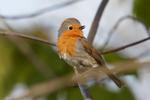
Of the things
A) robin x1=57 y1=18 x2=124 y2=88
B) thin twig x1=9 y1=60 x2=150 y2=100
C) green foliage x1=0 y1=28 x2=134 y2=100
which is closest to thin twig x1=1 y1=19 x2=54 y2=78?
green foliage x1=0 y1=28 x2=134 y2=100

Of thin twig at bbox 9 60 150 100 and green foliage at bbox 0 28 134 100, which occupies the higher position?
green foliage at bbox 0 28 134 100

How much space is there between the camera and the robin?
237cm

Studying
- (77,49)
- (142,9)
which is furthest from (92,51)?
(142,9)

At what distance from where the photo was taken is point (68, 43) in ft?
8.55

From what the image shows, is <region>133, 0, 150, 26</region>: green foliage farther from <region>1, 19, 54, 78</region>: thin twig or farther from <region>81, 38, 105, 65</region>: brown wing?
<region>1, 19, 54, 78</region>: thin twig

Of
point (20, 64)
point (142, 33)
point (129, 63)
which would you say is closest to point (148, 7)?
point (20, 64)

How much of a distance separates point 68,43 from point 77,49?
0.11 meters

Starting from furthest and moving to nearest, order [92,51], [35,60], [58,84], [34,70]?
1. [92,51]
2. [34,70]
3. [35,60]
4. [58,84]

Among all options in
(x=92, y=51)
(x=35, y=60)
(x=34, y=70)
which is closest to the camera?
(x=35, y=60)

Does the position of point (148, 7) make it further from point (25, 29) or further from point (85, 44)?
point (25, 29)

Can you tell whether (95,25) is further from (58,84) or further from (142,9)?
(58,84)

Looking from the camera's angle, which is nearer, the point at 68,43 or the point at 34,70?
the point at 34,70

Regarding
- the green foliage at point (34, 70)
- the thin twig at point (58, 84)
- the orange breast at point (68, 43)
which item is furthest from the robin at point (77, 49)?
the thin twig at point (58, 84)

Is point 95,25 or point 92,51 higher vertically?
point 95,25
